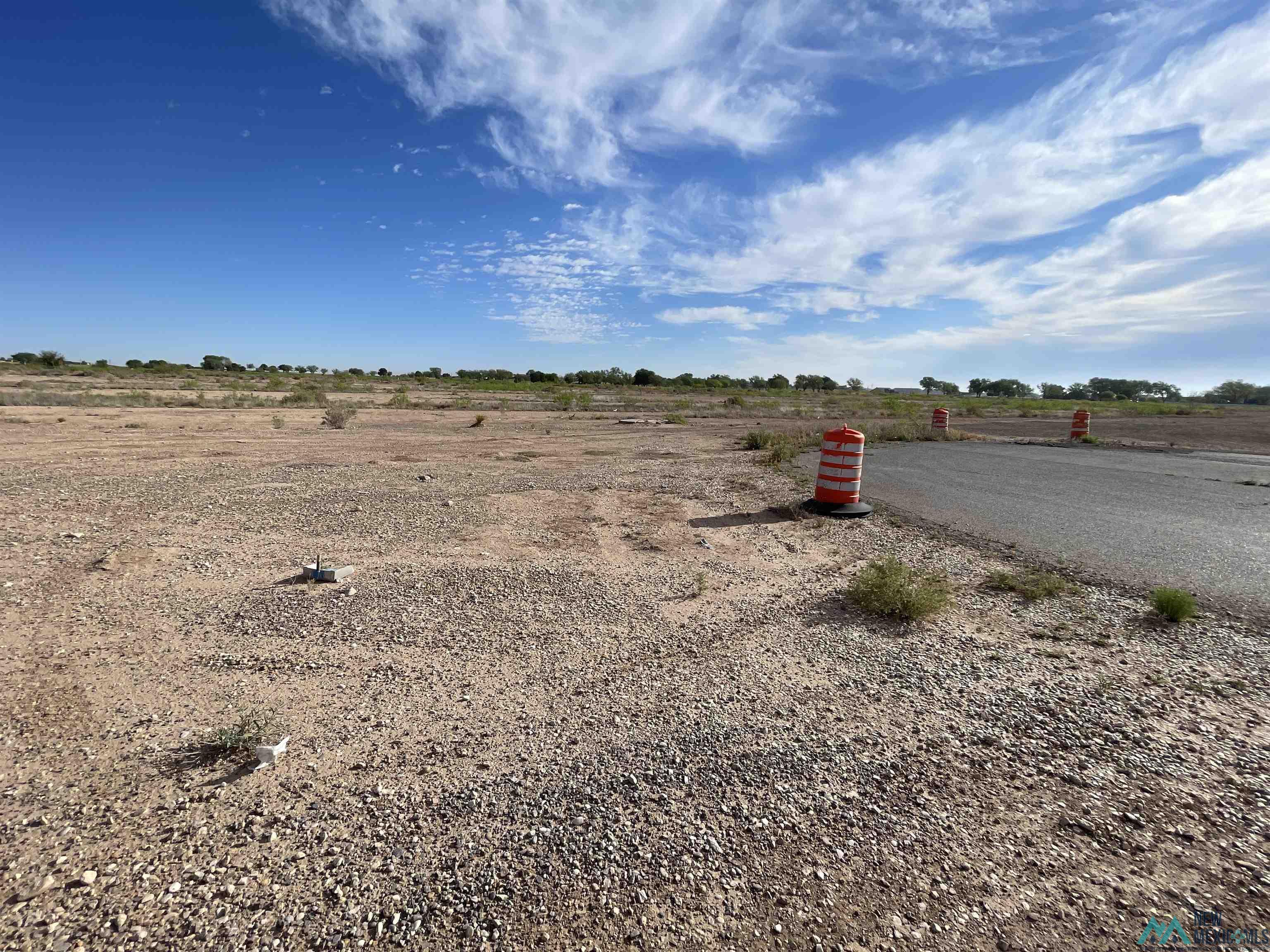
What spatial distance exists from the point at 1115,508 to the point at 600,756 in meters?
11.6

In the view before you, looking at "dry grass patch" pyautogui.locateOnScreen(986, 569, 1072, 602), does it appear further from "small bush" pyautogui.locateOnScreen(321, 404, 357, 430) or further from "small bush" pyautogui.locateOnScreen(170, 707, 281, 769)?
"small bush" pyautogui.locateOnScreen(321, 404, 357, 430)

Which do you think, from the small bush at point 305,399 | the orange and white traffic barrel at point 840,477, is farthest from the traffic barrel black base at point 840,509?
the small bush at point 305,399

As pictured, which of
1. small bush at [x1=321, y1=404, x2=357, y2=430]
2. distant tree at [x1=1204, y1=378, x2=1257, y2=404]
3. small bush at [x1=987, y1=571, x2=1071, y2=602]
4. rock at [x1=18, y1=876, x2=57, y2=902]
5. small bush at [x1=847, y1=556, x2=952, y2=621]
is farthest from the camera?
distant tree at [x1=1204, y1=378, x2=1257, y2=404]

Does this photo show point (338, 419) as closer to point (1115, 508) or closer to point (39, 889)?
point (39, 889)

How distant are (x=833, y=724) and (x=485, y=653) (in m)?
2.86

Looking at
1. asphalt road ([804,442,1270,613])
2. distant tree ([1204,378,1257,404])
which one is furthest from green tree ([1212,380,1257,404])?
asphalt road ([804,442,1270,613])

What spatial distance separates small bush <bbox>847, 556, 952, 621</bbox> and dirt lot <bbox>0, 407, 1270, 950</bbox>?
0.70 feet

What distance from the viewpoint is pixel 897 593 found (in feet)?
18.0

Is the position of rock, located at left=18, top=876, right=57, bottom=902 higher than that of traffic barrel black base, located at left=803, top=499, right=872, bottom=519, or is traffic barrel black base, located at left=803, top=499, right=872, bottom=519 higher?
traffic barrel black base, located at left=803, top=499, right=872, bottom=519

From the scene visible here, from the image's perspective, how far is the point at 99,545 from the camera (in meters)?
6.92

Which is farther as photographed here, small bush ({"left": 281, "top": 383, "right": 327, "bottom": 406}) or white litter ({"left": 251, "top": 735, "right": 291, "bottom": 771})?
small bush ({"left": 281, "top": 383, "right": 327, "bottom": 406})

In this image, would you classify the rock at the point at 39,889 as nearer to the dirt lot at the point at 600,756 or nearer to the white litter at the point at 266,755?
the dirt lot at the point at 600,756

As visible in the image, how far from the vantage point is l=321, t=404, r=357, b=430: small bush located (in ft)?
76.9

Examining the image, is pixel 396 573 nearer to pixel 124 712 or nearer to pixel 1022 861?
pixel 124 712
